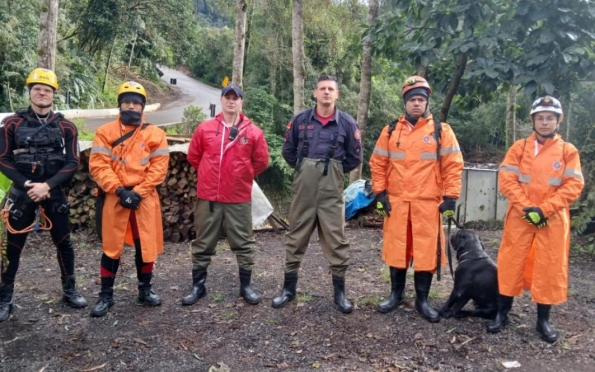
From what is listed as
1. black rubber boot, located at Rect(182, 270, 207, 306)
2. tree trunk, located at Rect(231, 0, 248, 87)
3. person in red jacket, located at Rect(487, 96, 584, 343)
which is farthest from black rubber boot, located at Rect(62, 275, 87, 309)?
tree trunk, located at Rect(231, 0, 248, 87)

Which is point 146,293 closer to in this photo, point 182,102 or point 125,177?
point 125,177

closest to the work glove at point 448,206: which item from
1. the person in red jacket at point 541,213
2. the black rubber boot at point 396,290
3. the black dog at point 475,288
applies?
the person in red jacket at point 541,213

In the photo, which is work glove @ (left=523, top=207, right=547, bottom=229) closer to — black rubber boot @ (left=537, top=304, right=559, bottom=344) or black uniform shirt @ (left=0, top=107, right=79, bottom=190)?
black rubber boot @ (left=537, top=304, right=559, bottom=344)

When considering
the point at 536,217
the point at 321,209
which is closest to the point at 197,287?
the point at 321,209

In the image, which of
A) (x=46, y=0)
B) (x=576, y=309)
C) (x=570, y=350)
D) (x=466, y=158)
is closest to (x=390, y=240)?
(x=570, y=350)

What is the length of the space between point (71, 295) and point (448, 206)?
11.2 feet

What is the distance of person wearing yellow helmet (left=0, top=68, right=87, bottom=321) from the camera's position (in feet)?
14.0

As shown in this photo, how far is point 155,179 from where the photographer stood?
177 inches

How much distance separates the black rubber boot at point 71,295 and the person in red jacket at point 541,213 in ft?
11.6

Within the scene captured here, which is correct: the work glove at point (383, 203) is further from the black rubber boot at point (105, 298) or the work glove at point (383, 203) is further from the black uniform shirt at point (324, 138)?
the black rubber boot at point (105, 298)

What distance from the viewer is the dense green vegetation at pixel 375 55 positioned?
5.13 m

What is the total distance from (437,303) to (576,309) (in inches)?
51.4

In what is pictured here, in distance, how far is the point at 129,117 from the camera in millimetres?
4418

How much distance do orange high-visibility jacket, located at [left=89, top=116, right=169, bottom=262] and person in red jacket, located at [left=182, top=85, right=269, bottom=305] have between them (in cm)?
43
